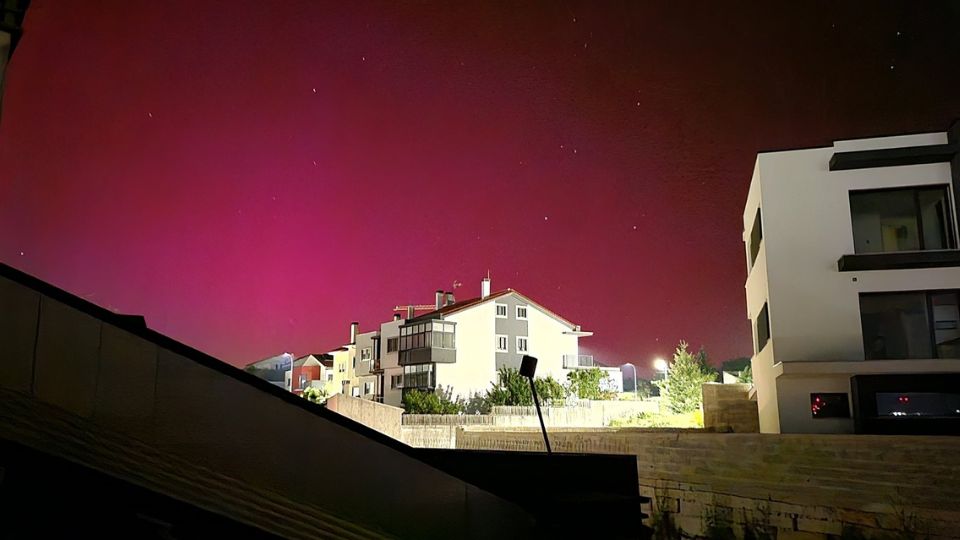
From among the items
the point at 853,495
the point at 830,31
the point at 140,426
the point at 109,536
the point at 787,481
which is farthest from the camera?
the point at 830,31

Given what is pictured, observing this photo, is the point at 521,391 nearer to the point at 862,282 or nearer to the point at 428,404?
the point at 428,404

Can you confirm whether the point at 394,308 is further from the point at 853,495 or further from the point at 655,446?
the point at 853,495

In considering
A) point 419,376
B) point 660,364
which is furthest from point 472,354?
point 660,364

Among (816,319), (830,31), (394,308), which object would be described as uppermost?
(830,31)

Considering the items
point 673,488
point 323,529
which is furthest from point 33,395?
point 673,488

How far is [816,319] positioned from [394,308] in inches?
1695

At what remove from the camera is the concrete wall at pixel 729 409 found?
21.9 meters

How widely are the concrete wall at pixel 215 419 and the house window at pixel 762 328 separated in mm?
16218

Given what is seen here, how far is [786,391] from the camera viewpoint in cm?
1612

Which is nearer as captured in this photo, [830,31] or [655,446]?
[655,446]

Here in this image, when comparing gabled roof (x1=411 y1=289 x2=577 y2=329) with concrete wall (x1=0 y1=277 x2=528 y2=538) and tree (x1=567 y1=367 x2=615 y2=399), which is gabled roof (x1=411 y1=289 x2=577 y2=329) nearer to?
tree (x1=567 y1=367 x2=615 y2=399)

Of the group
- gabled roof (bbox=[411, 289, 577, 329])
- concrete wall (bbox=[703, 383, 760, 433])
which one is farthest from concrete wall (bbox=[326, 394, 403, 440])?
gabled roof (bbox=[411, 289, 577, 329])

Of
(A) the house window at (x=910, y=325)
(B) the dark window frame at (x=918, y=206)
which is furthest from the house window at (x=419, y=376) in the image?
(B) the dark window frame at (x=918, y=206)

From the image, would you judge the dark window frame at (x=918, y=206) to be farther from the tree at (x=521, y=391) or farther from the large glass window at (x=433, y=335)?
the large glass window at (x=433, y=335)
